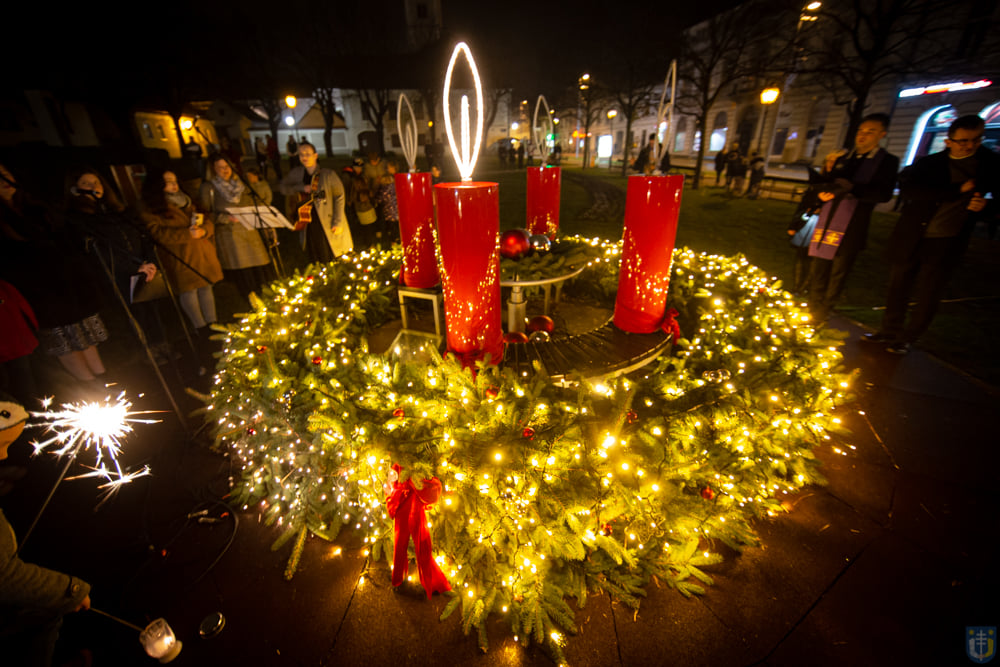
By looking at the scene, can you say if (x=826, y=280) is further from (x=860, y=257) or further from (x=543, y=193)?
(x=860, y=257)

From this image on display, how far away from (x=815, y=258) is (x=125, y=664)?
729 cm

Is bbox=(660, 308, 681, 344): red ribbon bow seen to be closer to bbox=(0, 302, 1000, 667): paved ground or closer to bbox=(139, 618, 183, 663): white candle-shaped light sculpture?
bbox=(0, 302, 1000, 667): paved ground

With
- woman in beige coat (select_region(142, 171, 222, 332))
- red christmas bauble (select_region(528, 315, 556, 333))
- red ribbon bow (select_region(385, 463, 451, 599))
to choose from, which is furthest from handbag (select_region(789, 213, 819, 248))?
woman in beige coat (select_region(142, 171, 222, 332))

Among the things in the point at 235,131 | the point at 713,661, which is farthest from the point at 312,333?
the point at 235,131

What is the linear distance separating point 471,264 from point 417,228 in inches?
45.0

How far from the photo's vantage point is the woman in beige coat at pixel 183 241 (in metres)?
4.41

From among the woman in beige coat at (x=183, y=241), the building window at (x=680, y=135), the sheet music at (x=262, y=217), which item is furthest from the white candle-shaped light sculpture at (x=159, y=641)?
the building window at (x=680, y=135)

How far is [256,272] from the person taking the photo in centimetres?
606

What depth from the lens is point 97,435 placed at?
9.08ft

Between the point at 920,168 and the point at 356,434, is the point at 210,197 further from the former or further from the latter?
the point at 920,168

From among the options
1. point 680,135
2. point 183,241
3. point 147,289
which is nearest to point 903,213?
point 183,241

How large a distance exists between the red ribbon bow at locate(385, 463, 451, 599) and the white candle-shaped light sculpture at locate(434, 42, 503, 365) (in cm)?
88

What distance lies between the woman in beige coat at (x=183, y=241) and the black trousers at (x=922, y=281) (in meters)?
7.77

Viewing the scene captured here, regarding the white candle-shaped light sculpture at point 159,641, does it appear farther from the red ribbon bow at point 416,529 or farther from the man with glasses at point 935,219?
the man with glasses at point 935,219
